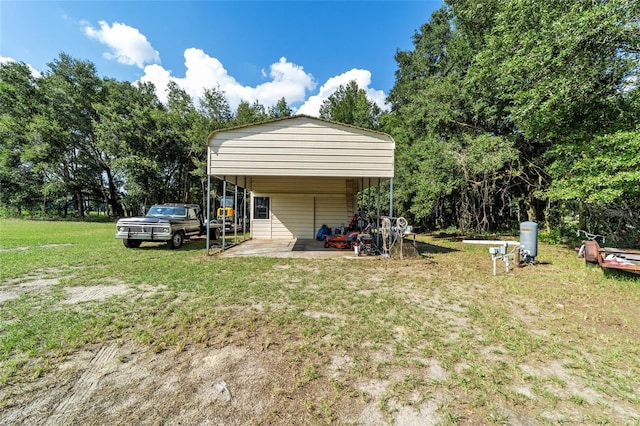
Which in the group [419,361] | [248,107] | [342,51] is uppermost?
[342,51]

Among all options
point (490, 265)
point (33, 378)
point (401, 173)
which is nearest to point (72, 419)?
point (33, 378)

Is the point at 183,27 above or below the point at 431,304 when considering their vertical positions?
above

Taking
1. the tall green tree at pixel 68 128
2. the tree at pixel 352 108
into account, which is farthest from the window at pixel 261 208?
the tall green tree at pixel 68 128

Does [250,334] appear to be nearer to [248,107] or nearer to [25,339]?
[25,339]

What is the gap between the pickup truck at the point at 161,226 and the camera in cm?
863

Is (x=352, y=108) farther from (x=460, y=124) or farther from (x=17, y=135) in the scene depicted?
(x=17, y=135)

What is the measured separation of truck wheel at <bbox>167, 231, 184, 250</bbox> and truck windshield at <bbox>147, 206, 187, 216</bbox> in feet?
3.03

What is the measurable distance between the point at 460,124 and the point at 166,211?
14617 mm

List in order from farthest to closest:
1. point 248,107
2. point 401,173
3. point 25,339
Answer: point 248,107, point 401,173, point 25,339

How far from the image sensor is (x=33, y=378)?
7.47 feet

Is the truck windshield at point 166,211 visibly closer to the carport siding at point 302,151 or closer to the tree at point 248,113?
the carport siding at point 302,151

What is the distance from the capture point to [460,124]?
550 inches

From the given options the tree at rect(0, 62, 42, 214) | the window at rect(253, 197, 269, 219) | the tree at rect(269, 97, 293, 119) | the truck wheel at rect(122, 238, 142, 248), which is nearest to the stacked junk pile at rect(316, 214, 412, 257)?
the window at rect(253, 197, 269, 219)

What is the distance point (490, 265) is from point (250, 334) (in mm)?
6841
